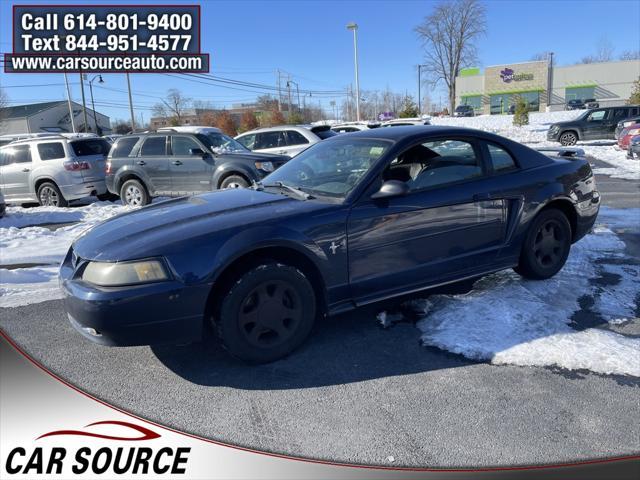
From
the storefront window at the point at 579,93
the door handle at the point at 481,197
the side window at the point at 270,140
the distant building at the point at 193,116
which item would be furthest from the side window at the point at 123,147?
the storefront window at the point at 579,93

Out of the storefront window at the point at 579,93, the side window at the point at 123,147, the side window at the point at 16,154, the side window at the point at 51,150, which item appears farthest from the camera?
the storefront window at the point at 579,93

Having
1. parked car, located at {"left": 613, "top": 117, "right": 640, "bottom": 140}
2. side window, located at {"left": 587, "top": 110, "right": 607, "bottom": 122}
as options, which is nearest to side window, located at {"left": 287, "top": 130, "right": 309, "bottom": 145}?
parked car, located at {"left": 613, "top": 117, "right": 640, "bottom": 140}

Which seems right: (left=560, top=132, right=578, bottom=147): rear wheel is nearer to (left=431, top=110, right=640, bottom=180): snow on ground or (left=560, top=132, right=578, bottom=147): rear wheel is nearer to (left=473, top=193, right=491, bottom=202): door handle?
(left=431, top=110, right=640, bottom=180): snow on ground

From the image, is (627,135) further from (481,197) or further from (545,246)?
(481,197)

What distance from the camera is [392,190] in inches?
138

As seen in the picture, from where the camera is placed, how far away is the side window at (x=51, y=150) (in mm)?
11270

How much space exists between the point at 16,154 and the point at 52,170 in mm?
1465

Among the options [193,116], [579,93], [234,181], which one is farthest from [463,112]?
[234,181]

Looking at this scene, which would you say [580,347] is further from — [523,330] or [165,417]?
[165,417]

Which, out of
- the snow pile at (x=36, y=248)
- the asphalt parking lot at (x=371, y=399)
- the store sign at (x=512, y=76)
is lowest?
the asphalt parking lot at (x=371, y=399)

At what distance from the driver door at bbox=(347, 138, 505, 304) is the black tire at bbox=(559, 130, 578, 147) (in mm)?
21584

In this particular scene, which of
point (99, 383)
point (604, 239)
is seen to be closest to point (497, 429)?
point (99, 383)

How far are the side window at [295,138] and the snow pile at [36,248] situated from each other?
4.17 meters

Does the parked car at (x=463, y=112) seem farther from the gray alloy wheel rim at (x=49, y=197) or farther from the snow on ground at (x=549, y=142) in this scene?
the gray alloy wheel rim at (x=49, y=197)
